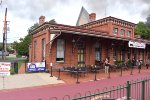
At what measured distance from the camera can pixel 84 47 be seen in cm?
2839

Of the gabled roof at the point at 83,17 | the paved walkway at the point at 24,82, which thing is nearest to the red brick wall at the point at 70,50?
the paved walkway at the point at 24,82

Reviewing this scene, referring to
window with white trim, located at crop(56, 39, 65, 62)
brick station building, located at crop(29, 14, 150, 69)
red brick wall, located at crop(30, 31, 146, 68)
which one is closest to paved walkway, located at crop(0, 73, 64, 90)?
red brick wall, located at crop(30, 31, 146, 68)

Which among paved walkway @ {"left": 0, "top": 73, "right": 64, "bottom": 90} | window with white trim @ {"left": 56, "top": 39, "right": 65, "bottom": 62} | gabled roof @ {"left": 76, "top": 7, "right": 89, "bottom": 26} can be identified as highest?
gabled roof @ {"left": 76, "top": 7, "right": 89, "bottom": 26}

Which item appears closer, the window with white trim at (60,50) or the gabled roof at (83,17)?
the window with white trim at (60,50)

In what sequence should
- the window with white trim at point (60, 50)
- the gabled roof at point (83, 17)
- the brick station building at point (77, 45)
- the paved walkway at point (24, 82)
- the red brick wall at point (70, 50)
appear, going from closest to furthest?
the paved walkway at point (24, 82) < the brick station building at point (77, 45) < the red brick wall at point (70, 50) < the window with white trim at point (60, 50) < the gabled roof at point (83, 17)

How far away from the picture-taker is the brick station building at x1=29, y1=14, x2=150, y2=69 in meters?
25.5

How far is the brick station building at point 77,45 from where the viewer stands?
83.5ft

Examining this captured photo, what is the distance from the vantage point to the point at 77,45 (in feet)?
90.8

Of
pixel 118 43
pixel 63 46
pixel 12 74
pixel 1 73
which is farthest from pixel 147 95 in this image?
pixel 118 43

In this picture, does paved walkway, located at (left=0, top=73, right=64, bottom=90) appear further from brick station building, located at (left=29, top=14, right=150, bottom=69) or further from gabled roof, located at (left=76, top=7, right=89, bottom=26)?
gabled roof, located at (left=76, top=7, right=89, bottom=26)

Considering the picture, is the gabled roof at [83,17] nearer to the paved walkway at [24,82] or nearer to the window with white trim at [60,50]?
the window with white trim at [60,50]

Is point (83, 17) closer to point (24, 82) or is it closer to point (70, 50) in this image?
point (70, 50)

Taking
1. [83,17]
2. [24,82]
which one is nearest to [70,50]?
[24,82]

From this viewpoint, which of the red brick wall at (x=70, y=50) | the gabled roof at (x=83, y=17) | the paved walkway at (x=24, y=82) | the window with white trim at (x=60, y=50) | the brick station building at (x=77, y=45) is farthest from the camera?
the gabled roof at (x=83, y=17)
